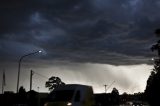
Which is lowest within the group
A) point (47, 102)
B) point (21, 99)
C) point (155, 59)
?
point (47, 102)

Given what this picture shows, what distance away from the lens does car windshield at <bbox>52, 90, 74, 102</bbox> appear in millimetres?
27031

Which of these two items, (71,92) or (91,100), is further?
(91,100)

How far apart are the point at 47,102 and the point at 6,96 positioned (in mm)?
42644

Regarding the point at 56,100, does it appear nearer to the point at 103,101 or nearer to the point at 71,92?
the point at 71,92

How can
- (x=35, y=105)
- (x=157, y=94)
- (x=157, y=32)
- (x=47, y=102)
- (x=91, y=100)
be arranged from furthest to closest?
(x=157, y=32) → (x=157, y=94) → (x=35, y=105) → (x=91, y=100) → (x=47, y=102)

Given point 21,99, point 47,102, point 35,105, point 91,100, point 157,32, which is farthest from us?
point 157,32

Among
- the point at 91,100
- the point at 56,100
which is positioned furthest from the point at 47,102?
the point at 91,100

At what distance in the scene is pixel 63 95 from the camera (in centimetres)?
2742

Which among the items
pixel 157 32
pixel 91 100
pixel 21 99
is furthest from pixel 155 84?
pixel 91 100

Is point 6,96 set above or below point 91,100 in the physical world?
above

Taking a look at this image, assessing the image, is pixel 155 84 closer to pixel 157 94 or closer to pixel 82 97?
pixel 157 94

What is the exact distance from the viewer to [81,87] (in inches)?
1121

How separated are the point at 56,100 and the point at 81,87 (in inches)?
92.4

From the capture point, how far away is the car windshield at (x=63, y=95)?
27031 millimetres
